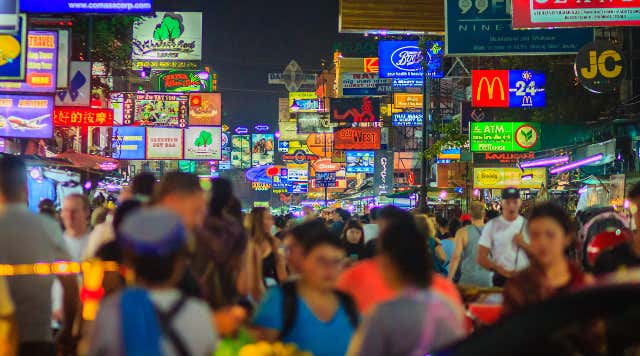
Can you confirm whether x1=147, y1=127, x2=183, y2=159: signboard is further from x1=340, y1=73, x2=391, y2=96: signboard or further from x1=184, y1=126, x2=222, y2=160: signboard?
x1=340, y1=73, x2=391, y2=96: signboard

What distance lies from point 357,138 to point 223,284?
30.8m

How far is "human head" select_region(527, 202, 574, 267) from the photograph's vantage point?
4598 millimetres

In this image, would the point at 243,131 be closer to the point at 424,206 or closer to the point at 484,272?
the point at 424,206

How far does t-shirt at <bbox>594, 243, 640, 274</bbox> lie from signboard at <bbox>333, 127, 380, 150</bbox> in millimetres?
29876

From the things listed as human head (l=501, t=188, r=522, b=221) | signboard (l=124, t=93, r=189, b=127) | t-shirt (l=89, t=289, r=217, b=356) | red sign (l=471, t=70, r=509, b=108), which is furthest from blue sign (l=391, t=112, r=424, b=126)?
t-shirt (l=89, t=289, r=217, b=356)

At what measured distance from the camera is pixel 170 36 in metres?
30.9

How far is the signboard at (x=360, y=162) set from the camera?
45594mm

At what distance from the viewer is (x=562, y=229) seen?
4.82 metres

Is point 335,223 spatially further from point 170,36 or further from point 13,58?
point 170,36

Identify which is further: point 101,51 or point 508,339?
point 101,51

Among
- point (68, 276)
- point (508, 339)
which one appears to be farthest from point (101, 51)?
point (508, 339)

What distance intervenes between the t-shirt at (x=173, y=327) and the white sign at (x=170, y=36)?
2803cm

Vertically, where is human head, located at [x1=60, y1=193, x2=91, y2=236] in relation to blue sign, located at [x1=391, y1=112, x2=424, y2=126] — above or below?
below

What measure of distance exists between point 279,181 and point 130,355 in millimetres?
71172
